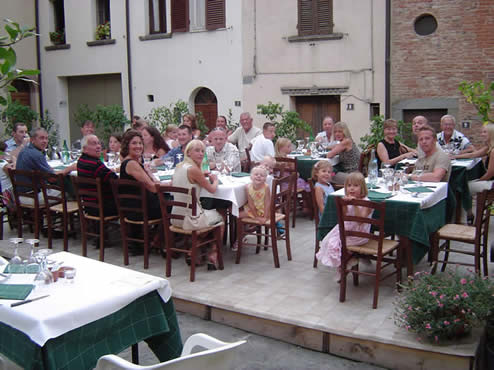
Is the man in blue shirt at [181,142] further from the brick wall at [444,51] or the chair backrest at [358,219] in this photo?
the brick wall at [444,51]

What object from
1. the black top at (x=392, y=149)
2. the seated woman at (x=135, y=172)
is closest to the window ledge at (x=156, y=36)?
the black top at (x=392, y=149)

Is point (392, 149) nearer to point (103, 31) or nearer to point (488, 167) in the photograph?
point (488, 167)

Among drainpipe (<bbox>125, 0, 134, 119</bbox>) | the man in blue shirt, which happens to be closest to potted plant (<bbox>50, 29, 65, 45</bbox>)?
drainpipe (<bbox>125, 0, 134, 119</bbox>)

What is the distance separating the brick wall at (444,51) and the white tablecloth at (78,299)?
9.83 meters

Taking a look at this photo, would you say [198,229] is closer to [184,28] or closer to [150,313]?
[150,313]

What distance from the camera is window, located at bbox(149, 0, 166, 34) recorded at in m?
16.2

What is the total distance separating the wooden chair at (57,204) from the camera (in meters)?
6.97

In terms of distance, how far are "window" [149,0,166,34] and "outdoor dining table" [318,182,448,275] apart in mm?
12080

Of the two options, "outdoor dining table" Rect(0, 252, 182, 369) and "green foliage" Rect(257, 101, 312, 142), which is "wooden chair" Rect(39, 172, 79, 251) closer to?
"outdoor dining table" Rect(0, 252, 182, 369)

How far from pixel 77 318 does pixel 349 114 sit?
10957 millimetres

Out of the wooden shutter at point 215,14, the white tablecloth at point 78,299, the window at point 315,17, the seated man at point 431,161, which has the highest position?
the wooden shutter at point 215,14

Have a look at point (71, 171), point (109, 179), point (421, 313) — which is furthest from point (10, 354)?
point (71, 171)

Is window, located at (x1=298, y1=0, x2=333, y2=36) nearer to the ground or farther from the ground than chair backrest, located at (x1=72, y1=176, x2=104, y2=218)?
farther from the ground

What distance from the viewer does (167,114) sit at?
1498cm
